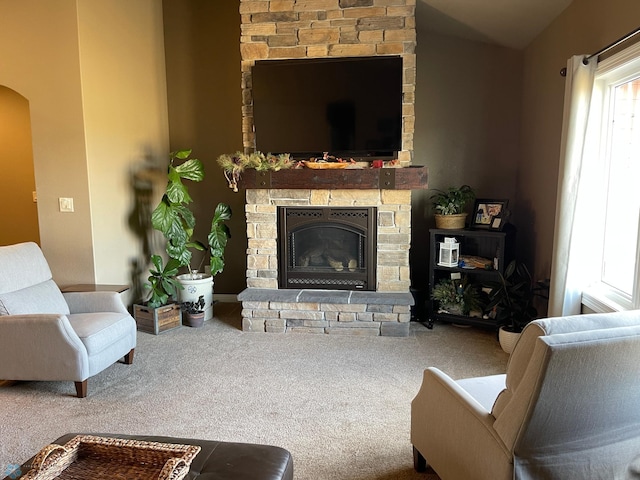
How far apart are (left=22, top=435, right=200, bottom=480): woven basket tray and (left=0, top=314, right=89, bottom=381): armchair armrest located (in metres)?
1.40

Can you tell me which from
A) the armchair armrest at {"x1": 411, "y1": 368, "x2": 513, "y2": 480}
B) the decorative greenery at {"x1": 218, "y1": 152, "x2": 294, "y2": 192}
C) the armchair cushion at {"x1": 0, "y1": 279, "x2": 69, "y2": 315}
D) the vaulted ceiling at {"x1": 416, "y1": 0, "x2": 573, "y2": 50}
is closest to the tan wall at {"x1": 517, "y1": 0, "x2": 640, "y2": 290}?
the vaulted ceiling at {"x1": 416, "y1": 0, "x2": 573, "y2": 50}

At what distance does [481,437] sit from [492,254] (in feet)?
10.2

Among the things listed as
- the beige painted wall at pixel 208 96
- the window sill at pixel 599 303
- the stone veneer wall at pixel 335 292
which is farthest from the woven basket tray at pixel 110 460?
the beige painted wall at pixel 208 96

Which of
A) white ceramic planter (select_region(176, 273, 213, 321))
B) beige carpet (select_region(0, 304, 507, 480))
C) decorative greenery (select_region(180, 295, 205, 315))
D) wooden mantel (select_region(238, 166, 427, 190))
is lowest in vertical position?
beige carpet (select_region(0, 304, 507, 480))

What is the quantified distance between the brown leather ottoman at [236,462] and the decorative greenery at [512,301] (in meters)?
2.54

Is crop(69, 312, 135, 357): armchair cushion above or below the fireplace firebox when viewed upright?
below

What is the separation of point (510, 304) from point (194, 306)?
8.93ft

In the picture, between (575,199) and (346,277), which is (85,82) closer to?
(346,277)

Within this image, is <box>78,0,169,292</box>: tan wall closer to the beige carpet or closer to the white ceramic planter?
the white ceramic planter

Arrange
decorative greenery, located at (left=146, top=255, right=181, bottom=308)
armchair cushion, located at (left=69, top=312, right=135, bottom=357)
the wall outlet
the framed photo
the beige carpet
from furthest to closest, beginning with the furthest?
decorative greenery, located at (left=146, top=255, right=181, bottom=308)
the framed photo
the wall outlet
armchair cushion, located at (left=69, top=312, right=135, bottom=357)
the beige carpet

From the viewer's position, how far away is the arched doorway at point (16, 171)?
15.9 ft

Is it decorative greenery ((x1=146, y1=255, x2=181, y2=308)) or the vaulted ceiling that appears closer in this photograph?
the vaulted ceiling

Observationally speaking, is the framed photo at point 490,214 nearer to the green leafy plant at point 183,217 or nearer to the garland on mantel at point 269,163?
the garland on mantel at point 269,163

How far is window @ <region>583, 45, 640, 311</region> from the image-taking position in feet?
9.14
